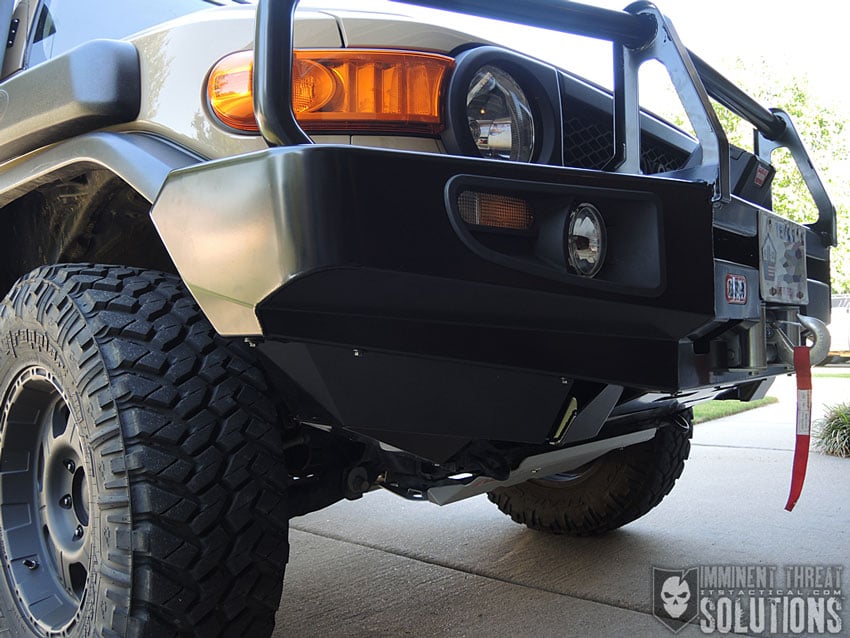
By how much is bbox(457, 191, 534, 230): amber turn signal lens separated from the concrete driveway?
1451 millimetres

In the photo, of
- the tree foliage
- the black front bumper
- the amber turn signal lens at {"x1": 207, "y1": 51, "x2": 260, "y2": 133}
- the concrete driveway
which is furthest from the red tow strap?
the tree foliage

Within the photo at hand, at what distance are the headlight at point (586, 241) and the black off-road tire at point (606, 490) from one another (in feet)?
5.12

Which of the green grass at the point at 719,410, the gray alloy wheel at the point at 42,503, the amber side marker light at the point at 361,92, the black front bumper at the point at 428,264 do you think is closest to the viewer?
the black front bumper at the point at 428,264

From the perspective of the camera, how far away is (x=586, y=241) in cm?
143

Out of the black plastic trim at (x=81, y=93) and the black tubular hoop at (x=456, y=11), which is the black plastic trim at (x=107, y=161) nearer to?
the black plastic trim at (x=81, y=93)

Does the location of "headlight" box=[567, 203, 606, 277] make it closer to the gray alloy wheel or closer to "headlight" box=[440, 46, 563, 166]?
"headlight" box=[440, 46, 563, 166]

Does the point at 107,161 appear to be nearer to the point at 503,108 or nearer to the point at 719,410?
the point at 503,108

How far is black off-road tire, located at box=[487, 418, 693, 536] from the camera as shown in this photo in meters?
3.05

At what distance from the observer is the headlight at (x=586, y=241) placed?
55.7 inches

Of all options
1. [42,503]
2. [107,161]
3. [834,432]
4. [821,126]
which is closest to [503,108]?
[107,161]

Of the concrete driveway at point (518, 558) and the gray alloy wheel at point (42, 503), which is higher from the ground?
the gray alloy wheel at point (42, 503)

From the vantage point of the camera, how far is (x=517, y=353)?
1446 millimetres

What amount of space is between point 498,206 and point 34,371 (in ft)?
3.78

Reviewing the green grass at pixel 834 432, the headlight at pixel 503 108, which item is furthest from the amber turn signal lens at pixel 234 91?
the green grass at pixel 834 432
